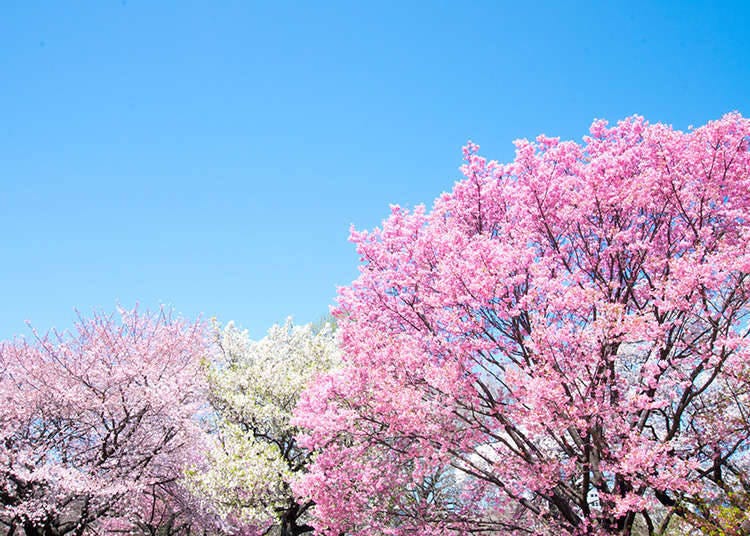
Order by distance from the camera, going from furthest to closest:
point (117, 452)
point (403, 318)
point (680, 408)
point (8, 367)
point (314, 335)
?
point (314, 335) → point (8, 367) → point (117, 452) → point (403, 318) → point (680, 408)

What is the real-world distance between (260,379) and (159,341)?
4091 millimetres

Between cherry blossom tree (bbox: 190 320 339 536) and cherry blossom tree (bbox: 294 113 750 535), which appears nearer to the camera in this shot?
cherry blossom tree (bbox: 294 113 750 535)

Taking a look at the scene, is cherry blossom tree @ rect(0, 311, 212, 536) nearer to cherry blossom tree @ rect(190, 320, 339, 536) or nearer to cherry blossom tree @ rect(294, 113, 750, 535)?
cherry blossom tree @ rect(190, 320, 339, 536)

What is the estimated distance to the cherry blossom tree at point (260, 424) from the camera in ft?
49.3

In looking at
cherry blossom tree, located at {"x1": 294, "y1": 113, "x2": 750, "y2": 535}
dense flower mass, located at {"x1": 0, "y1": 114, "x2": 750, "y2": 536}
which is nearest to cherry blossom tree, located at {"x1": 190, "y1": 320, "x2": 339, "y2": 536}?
dense flower mass, located at {"x1": 0, "y1": 114, "x2": 750, "y2": 536}

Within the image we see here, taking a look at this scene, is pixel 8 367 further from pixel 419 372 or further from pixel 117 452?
pixel 419 372

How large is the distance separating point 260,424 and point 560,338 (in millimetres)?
12787

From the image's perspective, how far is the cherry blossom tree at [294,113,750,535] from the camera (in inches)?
329

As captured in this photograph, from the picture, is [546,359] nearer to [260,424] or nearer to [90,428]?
[260,424]

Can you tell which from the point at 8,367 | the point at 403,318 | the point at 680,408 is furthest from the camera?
the point at 8,367

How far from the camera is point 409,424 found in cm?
961

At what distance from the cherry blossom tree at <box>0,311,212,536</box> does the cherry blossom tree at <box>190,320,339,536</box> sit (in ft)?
4.18

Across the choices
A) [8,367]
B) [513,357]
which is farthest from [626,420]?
[8,367]

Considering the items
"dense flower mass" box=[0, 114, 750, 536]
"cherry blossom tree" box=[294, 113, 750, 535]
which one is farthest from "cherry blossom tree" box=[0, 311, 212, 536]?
"cherry blossom tree" box=[294, 113, 750, 535]
